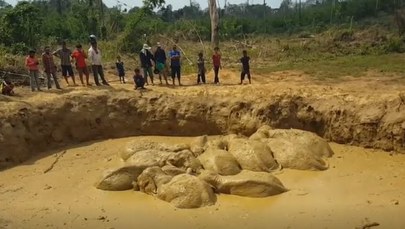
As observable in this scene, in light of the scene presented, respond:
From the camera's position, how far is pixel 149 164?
10859mm

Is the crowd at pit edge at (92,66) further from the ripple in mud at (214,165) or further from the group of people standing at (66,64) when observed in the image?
the ripple in mud at (214,165)

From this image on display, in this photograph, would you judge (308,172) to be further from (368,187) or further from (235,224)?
(235,224)

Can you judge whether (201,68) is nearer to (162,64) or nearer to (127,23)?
(162,64)

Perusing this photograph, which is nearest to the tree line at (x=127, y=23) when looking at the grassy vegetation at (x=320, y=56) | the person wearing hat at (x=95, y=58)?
the grassy vegetation at (x=320, y=56)

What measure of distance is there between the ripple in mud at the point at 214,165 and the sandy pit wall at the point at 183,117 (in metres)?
0.74

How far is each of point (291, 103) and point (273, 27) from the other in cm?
2441

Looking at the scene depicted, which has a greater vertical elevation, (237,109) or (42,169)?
(237,109)

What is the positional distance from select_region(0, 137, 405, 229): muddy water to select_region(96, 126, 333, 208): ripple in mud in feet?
0.66

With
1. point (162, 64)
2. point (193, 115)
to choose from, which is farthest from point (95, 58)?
point (193, 115)

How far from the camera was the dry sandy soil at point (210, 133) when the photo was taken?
9180 millimetres

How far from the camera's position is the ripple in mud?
32.3 ft

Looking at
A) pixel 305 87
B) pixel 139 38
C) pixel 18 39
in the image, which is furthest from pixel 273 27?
pixel 305 87

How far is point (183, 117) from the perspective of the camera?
44.3ft

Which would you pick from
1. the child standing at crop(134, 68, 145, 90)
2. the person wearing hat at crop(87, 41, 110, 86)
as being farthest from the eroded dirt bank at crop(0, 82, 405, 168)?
the person wearing hat at crop(87, 41, 110, 86)
